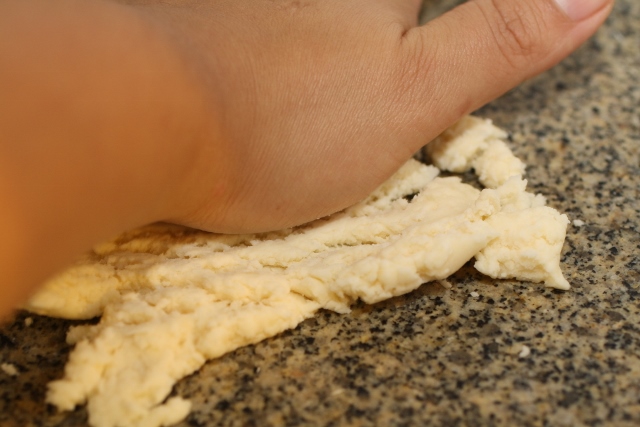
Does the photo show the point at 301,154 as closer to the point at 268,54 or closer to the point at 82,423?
the point at 268,54

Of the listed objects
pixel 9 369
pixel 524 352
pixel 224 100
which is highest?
pixel 224 100

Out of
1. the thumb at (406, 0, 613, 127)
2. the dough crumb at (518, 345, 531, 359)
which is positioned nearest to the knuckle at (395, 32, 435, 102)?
the thumb at (406, 0, 613, 127)

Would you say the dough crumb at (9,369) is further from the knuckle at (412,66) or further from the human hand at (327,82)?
the knuckle at (412,66)

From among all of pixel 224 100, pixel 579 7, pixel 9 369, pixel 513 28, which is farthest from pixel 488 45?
pixel 9 369

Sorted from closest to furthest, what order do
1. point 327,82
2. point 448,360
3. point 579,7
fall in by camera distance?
point 448,360, point 327,82, point 579,7

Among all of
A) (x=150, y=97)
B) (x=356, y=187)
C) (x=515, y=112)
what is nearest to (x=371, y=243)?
(x=356, y=187)

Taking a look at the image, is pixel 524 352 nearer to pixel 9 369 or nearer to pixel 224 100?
pixel 224 100

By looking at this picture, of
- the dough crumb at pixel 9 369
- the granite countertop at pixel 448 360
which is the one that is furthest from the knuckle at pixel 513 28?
the dough crumb at pixel 9 369
